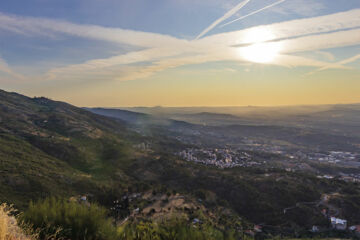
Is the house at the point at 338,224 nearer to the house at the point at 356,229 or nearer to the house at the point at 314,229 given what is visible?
the house at the point at 356,229

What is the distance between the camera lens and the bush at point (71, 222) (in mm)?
7722

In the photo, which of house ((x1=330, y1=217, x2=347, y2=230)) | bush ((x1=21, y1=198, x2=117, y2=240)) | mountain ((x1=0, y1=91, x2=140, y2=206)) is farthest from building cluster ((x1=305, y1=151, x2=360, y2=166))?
bush ((x1=21, y1=198, x2=117, y2=240))

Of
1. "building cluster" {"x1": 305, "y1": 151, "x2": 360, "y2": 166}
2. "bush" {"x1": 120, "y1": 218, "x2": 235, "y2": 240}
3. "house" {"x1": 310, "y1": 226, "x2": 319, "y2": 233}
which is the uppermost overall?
"bush" {"x1": 120, "y1": 218, "x2": 235, "y2": 240}

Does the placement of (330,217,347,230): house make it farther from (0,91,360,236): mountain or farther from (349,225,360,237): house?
(0,91,360,236): mountain

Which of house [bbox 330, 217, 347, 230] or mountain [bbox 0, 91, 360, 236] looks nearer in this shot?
mountain [bbox 0, 91, 360, 236]

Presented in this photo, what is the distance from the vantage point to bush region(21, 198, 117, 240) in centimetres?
772

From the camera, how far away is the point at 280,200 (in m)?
59.5

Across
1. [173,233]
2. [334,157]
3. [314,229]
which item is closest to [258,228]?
[314,229]

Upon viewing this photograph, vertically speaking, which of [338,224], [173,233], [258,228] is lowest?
[258,228]

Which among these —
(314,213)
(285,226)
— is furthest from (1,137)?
(314,213)

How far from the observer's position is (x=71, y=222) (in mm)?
7969

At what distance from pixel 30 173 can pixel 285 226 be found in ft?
186

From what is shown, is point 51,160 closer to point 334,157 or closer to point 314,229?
point 314,229

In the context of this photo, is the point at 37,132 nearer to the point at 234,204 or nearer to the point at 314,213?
the point at 234,204
